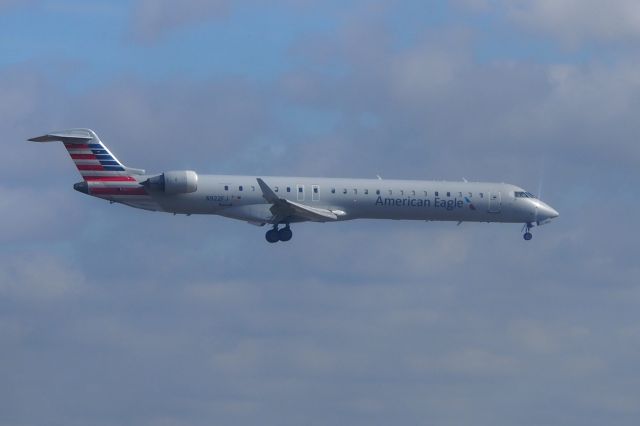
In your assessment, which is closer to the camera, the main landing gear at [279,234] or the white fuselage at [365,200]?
the white fuselage at [365,200]

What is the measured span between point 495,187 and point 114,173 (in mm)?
21189

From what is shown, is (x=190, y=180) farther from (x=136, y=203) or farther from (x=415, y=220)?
(x=415, y=220)

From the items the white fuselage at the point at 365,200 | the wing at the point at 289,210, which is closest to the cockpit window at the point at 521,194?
the white fuselage at the point at 365,200

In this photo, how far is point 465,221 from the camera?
127688mm

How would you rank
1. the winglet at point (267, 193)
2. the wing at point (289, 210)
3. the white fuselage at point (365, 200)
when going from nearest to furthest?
the winglet at point (267, 193)
the wing at point (289, 210)
the white fuselage at point (365, 200)

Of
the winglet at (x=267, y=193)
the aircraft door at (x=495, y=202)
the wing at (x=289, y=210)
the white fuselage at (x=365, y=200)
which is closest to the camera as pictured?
the winglet at (x=267, y=193)

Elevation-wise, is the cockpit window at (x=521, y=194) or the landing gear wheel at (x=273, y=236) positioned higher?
the cockpit window at (x=521, y=194)

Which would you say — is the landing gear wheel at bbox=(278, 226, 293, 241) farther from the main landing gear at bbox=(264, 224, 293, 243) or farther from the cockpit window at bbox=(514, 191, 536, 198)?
the cockpit window at bbox=(514, 191, 536, 198)

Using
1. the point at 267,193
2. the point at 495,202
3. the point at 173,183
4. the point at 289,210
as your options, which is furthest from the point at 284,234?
the point at 495,202

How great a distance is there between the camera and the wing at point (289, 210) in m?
122

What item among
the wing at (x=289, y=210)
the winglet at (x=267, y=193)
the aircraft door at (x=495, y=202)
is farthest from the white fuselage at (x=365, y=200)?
the winglet at (x=267, y=193)

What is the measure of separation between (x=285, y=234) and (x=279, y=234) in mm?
330

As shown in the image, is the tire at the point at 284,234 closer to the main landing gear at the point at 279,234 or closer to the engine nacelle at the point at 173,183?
the main landing gear at the point at 279,234

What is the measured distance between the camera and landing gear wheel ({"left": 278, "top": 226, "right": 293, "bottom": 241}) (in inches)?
4919
